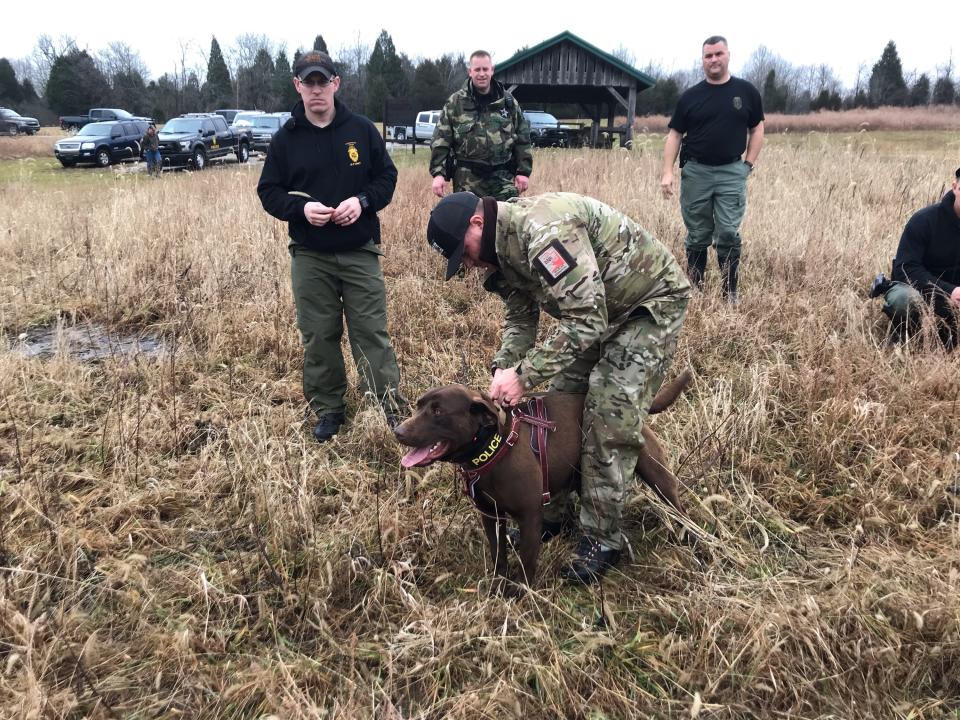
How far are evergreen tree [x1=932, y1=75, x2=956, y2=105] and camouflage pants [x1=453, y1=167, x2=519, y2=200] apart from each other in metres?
47.1

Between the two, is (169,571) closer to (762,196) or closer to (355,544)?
(355,544)

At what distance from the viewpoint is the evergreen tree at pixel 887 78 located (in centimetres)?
4985

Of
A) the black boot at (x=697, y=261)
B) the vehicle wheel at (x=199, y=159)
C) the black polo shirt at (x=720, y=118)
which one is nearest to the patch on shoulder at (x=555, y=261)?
the black boot at (x=697, y=261)

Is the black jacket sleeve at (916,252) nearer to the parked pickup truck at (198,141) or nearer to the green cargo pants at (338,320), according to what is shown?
the green cargo pants at (338,320)

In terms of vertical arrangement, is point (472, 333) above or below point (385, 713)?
above

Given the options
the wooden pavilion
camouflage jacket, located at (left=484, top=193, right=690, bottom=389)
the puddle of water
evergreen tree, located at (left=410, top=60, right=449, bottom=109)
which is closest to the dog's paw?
camouflage jacket, located at (left=484, top=193, right=690, bottom=389)

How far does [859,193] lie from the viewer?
744cm

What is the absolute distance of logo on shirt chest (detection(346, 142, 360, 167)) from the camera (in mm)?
3447

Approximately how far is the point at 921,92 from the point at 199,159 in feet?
169

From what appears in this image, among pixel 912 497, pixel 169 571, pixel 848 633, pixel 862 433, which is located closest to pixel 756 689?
pixel 848 633

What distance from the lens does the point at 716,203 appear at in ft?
17.1

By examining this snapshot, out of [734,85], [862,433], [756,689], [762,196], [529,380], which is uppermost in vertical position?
[734,85]

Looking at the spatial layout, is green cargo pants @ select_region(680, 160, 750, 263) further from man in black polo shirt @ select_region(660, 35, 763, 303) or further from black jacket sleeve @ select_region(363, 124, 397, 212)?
black jacket sleeve @ select_region(363, 124, 397, 212)

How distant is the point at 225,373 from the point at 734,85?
4527 millimetres
